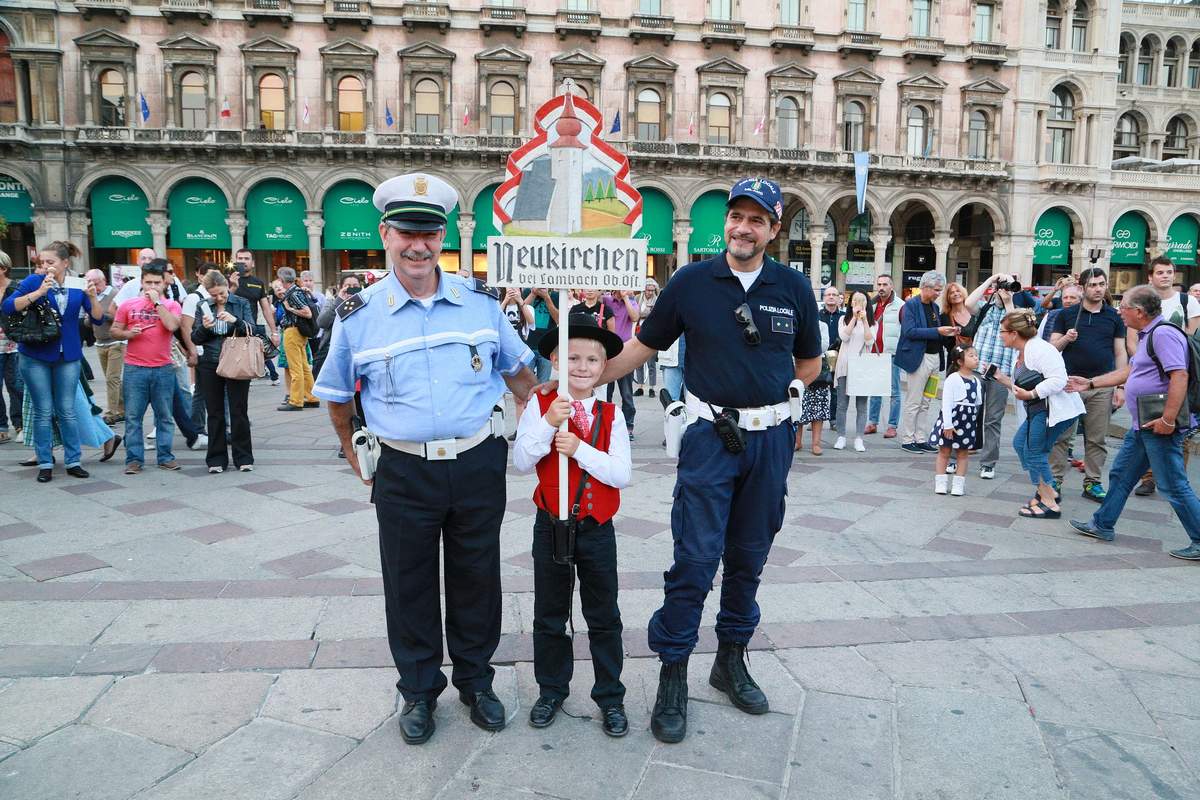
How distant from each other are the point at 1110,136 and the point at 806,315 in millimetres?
39591

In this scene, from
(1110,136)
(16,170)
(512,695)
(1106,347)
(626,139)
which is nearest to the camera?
(512,695)

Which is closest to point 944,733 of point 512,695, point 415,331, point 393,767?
point 512,695

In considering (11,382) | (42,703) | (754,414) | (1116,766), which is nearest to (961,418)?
(1116,766)

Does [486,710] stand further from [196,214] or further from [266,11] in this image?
[266,11]

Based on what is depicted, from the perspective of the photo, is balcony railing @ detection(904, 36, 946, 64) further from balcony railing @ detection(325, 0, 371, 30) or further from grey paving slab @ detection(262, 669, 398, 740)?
grey paving slab @ detection(262, 669, 398, 740)

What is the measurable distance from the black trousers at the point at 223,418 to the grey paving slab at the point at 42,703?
13.7 feet

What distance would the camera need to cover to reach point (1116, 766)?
2.79 m

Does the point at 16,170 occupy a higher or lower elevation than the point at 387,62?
lower

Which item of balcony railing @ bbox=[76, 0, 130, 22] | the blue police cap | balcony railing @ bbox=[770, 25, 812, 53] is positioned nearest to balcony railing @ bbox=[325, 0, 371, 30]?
balcony railing @ bbox=[76, 0, 130, 22]

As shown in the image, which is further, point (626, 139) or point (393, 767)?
point (626, 139)

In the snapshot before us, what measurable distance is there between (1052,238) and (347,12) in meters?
31.1

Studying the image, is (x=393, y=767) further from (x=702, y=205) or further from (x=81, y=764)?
(x=702, y=205)

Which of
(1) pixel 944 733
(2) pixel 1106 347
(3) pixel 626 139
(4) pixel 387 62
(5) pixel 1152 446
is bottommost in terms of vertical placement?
(1) pixel 944 733

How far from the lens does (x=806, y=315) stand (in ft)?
10.7
